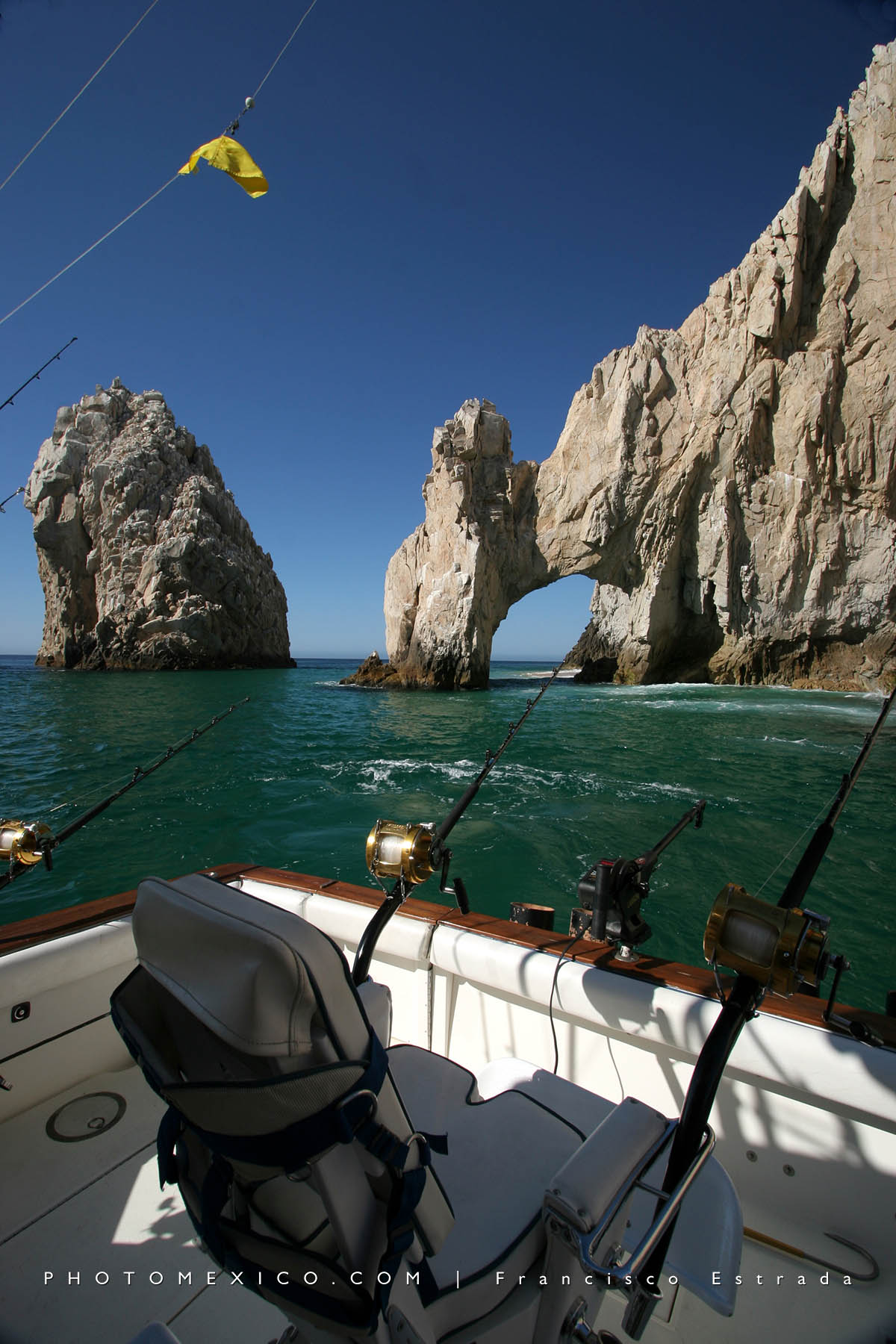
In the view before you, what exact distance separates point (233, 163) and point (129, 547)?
43.6 meters

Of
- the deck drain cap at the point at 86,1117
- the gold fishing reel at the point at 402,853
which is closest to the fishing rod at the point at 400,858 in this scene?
the gold fishing reel at the point at 402,853

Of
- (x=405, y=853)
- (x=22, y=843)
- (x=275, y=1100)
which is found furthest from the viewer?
(x=22, y=843)

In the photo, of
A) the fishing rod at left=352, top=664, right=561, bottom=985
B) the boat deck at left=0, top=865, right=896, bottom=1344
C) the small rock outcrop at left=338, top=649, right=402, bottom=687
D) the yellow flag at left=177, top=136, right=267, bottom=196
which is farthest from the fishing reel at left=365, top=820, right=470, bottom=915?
the small rock outcrop at left=338, top=649, right=402, bottom=687

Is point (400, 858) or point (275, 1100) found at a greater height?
point (275, 1100)

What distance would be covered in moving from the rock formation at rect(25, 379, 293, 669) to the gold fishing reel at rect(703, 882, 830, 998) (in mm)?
45438

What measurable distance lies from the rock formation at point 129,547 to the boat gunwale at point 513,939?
4354 centimetres

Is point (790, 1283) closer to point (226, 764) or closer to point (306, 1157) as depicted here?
point (306, 1157)

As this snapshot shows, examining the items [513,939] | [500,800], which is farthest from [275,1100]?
[500,800]

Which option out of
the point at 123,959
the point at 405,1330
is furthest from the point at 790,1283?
the point at 123,959

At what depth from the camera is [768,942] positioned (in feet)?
3.88

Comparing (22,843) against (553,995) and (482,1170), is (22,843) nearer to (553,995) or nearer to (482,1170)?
(482,1170)

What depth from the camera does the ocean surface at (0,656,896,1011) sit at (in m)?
5.43

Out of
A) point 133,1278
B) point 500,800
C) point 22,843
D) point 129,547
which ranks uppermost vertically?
point 129,547

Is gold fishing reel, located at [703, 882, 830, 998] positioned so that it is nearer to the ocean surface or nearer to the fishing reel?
the fishing reel
